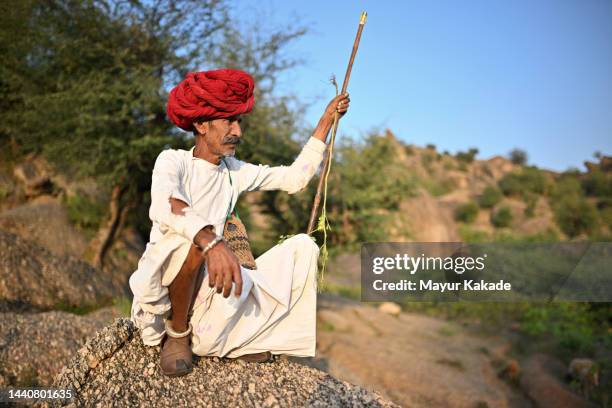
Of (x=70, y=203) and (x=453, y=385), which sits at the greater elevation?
(x=70, y=203)

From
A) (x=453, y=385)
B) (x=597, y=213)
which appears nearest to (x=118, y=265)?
(x=453, y=385)

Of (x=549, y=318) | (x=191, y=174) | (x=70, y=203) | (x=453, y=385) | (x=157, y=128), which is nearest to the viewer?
(x=191, y=174)

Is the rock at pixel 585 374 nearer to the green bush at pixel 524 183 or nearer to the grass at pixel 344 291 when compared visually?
the grass at pixel 344 291

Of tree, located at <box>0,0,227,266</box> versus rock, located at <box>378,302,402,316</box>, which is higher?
tree, located at <box>0,0,227,266</box>

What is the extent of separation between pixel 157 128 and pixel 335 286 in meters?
11.8

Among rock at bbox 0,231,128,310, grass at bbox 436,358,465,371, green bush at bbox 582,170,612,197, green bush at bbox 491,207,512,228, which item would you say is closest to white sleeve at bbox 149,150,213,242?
rock at bbox 0,231,128,310

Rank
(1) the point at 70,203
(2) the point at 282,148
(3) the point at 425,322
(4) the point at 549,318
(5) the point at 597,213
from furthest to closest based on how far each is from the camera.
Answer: (5) the point at 597,213
(3) the point at 425,322
(4) the point at 549,318
(1) the point at 70,203
(2) the point at 282,148

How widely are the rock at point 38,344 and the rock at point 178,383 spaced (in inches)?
72.7

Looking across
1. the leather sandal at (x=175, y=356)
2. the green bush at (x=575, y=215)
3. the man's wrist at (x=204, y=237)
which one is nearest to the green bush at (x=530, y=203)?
the green bush at (x=575, y=215)

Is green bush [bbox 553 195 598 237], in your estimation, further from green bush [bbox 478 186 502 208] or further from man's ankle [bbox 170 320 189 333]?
man's ankle [bbox 170 320 189 333]

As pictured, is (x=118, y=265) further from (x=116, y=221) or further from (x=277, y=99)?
(x=277, y=99)

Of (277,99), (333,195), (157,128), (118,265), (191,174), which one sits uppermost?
(277,99)

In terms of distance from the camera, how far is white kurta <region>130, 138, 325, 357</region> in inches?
111

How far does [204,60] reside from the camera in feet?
32.9
